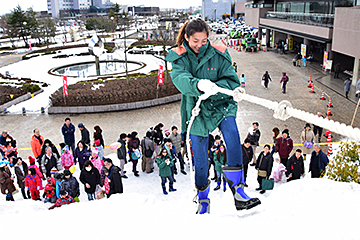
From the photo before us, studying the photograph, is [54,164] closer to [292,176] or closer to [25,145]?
[25,145]

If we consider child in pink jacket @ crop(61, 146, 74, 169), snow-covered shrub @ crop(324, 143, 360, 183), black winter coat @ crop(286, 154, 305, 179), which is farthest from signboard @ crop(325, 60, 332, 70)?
child in pink jacket @ crop(61, 146, 74, 169)

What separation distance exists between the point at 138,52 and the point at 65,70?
39.2 ft

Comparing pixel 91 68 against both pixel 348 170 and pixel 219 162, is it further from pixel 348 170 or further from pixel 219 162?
pixel 348 170

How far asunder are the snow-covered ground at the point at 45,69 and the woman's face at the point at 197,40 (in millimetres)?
18542

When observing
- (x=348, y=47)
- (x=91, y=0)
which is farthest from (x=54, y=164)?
(x=91, y=0)

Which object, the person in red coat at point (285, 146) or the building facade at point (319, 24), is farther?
the building facade at point (319, 24)

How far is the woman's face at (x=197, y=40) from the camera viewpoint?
13.1 feet

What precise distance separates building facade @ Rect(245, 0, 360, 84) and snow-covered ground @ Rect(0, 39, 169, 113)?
14704 mm

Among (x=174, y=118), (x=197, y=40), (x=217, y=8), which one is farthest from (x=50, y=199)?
(x=217, y=8)

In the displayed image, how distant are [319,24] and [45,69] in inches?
1103

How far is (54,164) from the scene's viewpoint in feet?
31.8

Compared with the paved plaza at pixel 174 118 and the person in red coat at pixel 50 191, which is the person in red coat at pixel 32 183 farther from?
the paved plaza at pixel 174 118

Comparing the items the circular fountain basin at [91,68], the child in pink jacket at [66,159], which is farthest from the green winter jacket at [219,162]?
the circular fountain basin at [91,68]

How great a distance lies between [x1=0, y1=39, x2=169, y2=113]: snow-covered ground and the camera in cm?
2139
